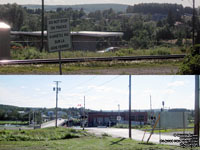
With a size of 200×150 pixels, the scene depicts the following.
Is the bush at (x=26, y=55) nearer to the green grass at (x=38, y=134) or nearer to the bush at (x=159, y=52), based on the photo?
the bush at (x=159, y=52)

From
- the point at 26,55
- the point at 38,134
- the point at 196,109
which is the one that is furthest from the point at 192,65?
the point at 26,55

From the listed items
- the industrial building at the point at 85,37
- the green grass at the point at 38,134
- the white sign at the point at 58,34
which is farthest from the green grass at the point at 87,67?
the industrial building at the point at 85,37

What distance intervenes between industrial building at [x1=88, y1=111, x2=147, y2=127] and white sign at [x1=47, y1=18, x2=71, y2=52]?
2.35 metres

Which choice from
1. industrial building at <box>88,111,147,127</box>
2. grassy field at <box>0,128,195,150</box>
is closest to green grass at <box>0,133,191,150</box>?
grassy field at <box>0,128,195,150</box>

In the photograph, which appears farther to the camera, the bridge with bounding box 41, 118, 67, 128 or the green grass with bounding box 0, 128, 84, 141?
the bridge with bounding box 41, 118, 67, 128

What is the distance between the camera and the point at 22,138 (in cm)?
980

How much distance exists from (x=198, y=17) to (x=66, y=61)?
23.5 metres

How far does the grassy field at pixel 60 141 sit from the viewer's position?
933cm

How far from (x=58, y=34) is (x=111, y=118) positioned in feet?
10.7

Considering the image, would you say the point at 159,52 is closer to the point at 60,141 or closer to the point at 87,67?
the point at 87,67

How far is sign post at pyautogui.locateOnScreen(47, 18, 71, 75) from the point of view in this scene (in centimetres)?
959

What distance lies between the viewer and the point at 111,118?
11430 mm

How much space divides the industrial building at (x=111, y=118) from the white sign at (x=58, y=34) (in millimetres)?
2347

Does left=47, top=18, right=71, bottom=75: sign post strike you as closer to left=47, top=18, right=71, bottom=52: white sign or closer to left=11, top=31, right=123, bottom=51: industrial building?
left=47, top=18, right=71, bottom=52: white sign
